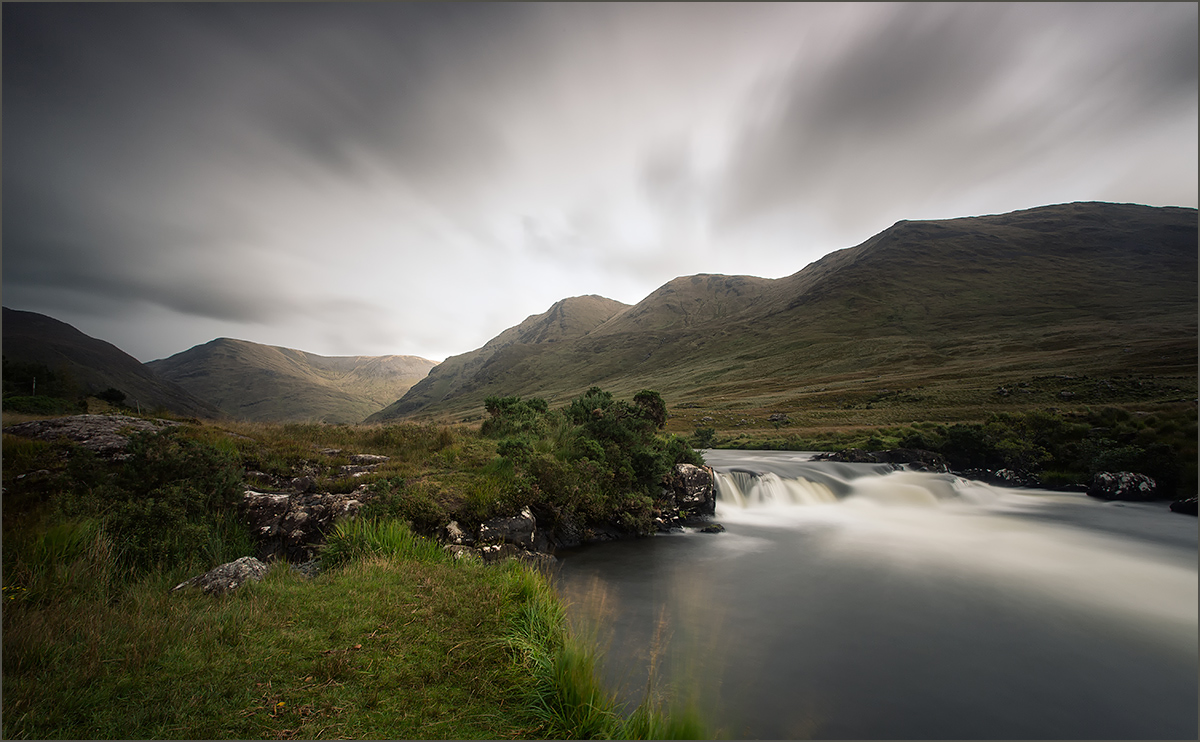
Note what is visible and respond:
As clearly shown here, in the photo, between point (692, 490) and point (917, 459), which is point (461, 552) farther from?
point (917, 459)

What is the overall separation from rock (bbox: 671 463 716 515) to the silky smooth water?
151 centimetres

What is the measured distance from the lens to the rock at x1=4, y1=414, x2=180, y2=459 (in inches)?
381

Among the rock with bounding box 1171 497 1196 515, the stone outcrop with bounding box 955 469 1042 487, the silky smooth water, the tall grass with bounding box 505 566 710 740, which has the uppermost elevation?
the rock with bounding box 1171 497 1196 515

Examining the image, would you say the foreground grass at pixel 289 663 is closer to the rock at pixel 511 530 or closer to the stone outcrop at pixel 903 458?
the rock at pixel 511 530

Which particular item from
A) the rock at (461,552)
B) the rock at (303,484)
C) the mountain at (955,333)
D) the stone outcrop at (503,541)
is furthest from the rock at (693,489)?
the mountain at (955,333)

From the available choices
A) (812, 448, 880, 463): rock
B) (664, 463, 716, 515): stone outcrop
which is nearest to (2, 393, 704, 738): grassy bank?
(664, 463, 716, 515): stone outcrop

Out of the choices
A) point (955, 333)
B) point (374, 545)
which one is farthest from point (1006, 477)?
point (955, 333)

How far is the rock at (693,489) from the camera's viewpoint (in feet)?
56.4

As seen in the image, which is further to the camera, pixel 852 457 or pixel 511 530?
pixel 852 457

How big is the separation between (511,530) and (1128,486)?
71.2ft

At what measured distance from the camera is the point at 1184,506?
12094mm

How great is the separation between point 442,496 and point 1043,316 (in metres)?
166

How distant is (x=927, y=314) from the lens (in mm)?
144250

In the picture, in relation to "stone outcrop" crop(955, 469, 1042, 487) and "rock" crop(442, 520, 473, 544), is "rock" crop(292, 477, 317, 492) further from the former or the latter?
"stone outcrop" crop(955, 469, 1042, 487)
